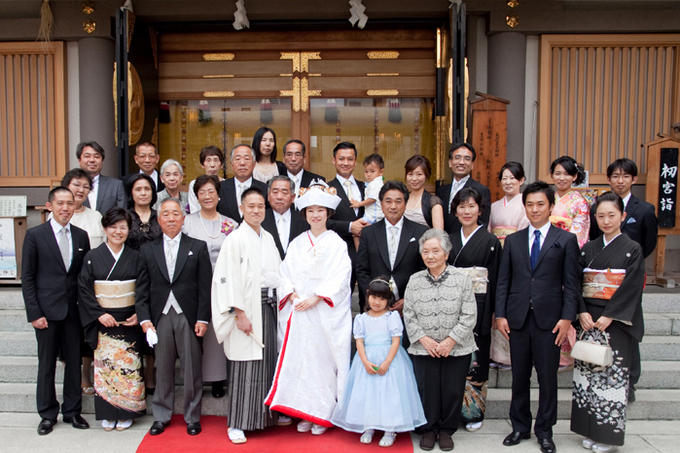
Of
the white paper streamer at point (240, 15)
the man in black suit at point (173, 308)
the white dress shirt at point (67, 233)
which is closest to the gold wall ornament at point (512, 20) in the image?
the white paper streamer at point (240, 15)

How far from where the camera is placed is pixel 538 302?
3641 mm

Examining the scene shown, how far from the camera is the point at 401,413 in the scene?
11.9 feet

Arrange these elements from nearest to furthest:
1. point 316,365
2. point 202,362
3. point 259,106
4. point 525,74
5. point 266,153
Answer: point 316,365
point 202,362
point 266,153
point 525,74
point 259,106

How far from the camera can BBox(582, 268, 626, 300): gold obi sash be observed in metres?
3.59

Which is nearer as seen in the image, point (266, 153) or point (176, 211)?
point (176, 211)

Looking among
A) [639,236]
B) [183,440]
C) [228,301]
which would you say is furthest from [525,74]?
[183,440]

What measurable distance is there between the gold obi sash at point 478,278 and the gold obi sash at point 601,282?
0.67 metres

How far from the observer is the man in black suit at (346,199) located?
446 cm

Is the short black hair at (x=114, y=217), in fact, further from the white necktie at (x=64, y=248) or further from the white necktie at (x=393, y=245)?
the white necktie at (x=393, y=245)

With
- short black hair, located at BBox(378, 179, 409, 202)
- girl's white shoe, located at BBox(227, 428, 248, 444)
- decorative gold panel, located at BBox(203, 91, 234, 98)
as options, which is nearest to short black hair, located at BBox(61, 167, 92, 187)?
girl's white shoe, located at BBox(227, 428, 248, 444)

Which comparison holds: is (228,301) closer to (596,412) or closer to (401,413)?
(401,413)

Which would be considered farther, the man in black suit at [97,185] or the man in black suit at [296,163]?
the man in black suit at [296,163]

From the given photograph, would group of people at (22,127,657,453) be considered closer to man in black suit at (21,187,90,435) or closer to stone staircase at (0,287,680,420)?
man in black suit at (21,187,90,435)

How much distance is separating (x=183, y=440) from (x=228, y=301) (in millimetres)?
1048
